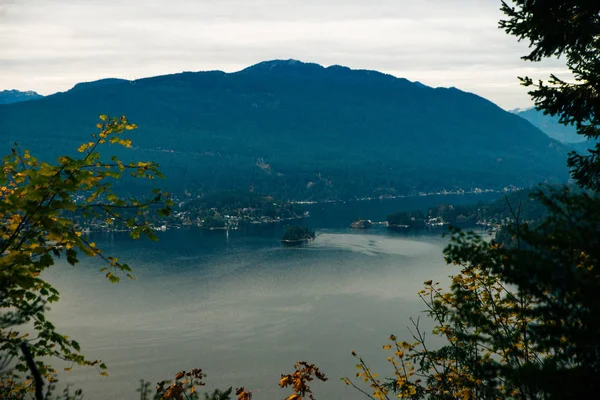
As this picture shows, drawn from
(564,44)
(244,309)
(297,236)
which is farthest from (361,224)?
(564,44)

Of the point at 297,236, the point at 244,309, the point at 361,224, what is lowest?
the point at 361,224

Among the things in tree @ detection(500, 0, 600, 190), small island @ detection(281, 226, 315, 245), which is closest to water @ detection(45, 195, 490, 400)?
small island @ detection(281, 226, 315, 245)

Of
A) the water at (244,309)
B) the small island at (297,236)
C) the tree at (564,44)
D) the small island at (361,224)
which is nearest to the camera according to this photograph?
the tree at (564,44)

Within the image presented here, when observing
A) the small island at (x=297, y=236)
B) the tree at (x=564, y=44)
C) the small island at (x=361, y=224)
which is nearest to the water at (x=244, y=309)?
the small island at (x=297, y=236)

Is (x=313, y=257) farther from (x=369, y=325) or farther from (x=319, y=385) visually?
(x=319, y=385)

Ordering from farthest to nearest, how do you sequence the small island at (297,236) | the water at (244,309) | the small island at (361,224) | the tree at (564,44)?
the small island at (361,224), the small island at (297,236), the water at (244,309), the tree at (564,44)

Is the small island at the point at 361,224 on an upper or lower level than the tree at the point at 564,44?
lower

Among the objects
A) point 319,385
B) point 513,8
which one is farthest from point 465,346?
point 319,385

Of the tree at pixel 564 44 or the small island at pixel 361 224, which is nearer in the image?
the tree at pixel 564 44

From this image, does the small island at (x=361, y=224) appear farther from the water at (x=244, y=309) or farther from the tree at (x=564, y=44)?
the tree at (x=564, y=44)

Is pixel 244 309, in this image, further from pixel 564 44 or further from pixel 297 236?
pixel 564 44
